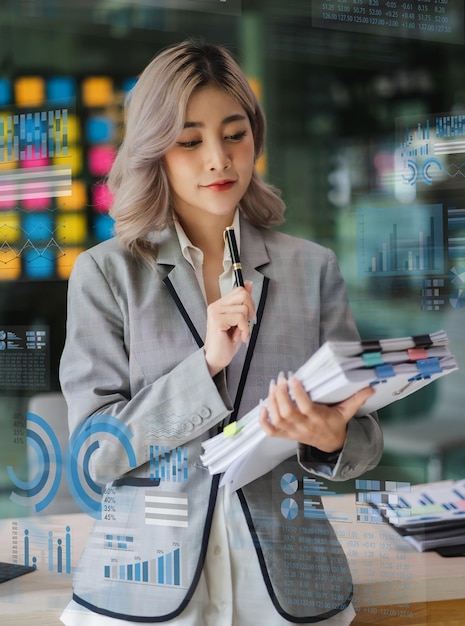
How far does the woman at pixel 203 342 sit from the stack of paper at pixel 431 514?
0.38ft

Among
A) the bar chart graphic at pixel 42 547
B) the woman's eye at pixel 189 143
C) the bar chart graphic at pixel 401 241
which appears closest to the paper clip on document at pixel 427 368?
the bar chart graphic at pixel 401 241

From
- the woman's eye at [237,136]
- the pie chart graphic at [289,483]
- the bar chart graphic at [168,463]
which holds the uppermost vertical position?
the woman's eye at [237,136]

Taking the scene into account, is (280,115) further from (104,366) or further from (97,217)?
(104,366)

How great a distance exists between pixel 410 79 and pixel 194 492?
1071mm

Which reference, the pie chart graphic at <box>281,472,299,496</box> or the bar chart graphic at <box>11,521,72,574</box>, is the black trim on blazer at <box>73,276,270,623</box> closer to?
the pie chart graphic at <box>281,472,299,496</box>

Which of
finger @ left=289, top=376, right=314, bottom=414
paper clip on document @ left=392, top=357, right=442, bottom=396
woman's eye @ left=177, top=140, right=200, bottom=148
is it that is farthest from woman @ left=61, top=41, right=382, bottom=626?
paper clip on document @ left=392, top=357, right=442, bottom=396

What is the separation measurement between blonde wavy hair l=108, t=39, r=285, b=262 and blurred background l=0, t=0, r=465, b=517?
0.04 metres

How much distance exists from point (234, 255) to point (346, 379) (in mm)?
478

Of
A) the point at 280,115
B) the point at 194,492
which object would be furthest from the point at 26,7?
the point at 194,492

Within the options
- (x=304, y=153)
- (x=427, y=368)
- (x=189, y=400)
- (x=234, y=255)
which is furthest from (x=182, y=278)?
(x=427, y=368)

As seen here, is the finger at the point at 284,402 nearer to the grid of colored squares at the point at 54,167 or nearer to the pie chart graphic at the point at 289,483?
the pie chart graphic at the point at 289,483

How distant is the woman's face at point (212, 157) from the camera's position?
2.08 m

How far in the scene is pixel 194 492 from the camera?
7.09 ft

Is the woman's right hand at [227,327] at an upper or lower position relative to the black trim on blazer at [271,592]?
upper
